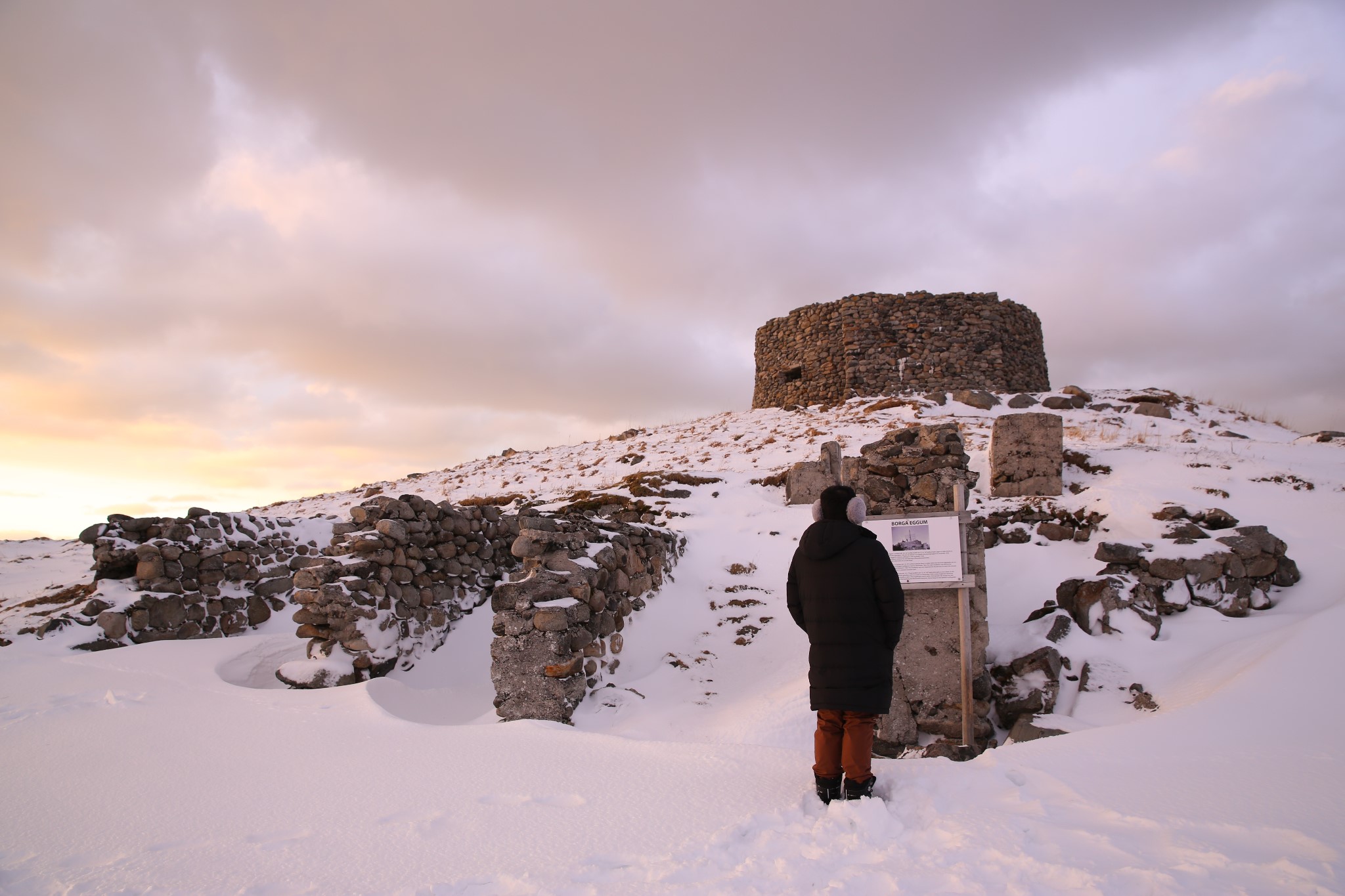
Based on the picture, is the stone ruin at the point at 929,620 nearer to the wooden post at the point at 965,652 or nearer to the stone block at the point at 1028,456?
the wooden post at the point at 965,652

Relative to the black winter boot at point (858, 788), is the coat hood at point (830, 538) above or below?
above

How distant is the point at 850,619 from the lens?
3607 millimetres

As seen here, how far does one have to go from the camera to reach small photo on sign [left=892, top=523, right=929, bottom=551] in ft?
18.3

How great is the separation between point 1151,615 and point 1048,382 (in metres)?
21.3

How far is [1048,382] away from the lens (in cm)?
2531

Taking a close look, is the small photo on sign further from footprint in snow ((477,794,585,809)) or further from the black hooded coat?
footprint in snow ((477,794,585,809))

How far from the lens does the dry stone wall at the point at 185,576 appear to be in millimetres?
7914

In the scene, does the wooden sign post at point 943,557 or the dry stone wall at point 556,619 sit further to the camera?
the dry stone wall at point 556,619

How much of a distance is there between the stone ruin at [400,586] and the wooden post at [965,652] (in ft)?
10.3

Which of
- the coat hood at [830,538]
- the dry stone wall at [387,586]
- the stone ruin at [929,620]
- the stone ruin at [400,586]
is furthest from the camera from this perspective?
the dry stone wall at [387,586]

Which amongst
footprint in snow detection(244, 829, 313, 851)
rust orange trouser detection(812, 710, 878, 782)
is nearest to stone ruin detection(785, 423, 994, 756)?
rust orange trouser detection(812, 710, 878, 782)

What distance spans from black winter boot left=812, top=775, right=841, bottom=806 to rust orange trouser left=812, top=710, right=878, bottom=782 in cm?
2

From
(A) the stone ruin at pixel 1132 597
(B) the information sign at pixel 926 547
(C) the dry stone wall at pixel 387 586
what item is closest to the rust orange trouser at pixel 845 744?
(B) the information sign at pixel 926 547

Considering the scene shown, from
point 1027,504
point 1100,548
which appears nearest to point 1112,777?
point 1100,548
